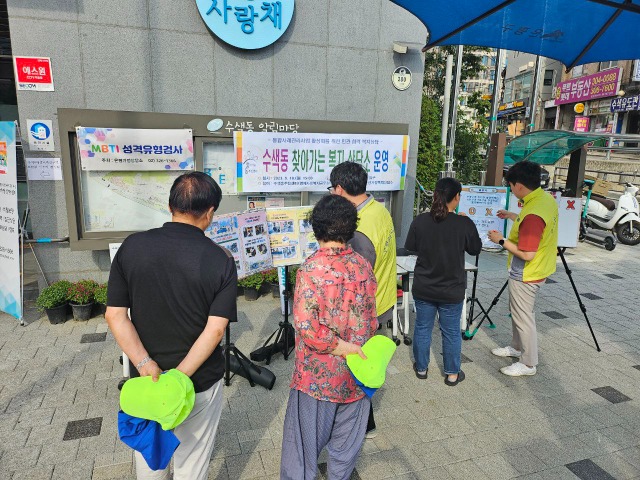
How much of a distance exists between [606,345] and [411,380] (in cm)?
270

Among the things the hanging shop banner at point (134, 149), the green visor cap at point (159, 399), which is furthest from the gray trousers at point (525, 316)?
the hanging shop banner at point (134, 149)

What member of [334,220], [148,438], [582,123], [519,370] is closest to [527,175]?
[519,370]

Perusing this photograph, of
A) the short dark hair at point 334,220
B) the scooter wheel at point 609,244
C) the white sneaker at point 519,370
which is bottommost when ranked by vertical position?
the white sneaker at point 519,370

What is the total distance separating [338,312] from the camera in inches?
79.7

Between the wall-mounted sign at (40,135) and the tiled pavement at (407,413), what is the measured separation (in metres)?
2.10

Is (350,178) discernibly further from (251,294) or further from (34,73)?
(34,73)

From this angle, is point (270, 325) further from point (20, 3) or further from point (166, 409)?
point (20, 3)

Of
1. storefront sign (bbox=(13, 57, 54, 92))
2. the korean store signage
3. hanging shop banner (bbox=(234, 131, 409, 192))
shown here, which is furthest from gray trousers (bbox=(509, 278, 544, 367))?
storefront sign (bbox=(13, 57, 54, 92))

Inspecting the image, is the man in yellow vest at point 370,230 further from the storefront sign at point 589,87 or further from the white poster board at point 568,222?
the storefront sign at point 589,87

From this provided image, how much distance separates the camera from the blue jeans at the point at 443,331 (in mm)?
3832

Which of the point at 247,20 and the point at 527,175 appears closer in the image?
the point at 527,175

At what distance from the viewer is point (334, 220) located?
2.05 meters

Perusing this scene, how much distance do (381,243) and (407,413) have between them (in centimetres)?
155

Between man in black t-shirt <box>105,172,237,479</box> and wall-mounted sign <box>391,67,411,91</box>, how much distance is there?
5142 mm
